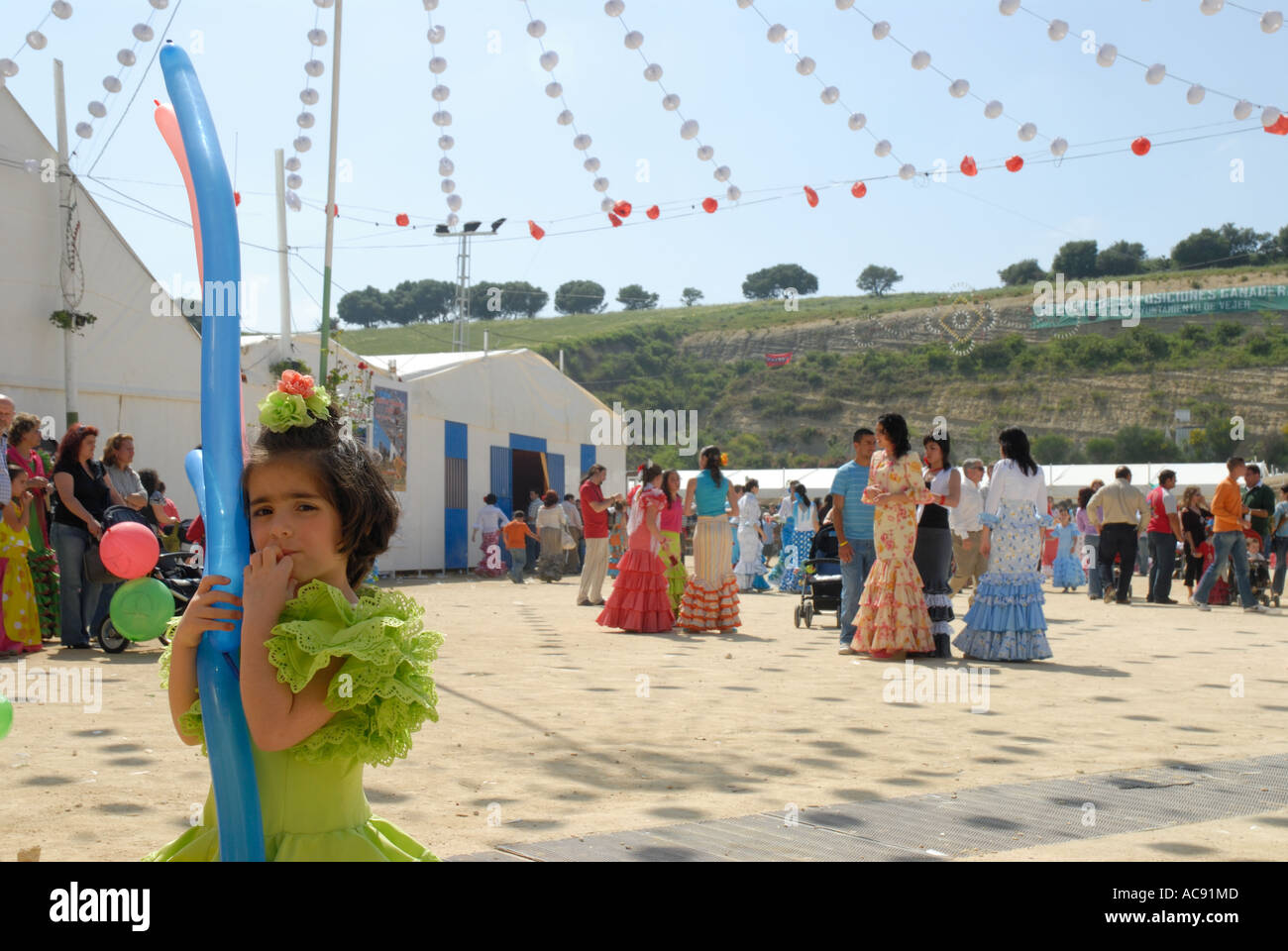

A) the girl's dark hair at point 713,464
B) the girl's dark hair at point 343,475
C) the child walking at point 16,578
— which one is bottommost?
the child walking at point 16,578

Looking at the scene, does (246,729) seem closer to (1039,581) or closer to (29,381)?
(1039,581)

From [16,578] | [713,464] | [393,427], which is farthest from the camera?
[393,427]

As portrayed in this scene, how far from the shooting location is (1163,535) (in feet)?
50.5

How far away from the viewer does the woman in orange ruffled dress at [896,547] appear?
870 centimetres

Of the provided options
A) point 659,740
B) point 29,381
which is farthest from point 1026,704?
point 29,381

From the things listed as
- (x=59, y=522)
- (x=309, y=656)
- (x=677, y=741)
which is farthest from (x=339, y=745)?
(x=59, y=522)

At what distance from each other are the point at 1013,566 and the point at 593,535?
20.7ft

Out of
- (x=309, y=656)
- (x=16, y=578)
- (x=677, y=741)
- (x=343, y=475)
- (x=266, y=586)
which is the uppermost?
(x=343, y=475)

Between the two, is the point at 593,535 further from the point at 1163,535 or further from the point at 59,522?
the point at 1163,535

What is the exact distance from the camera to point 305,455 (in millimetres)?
1998

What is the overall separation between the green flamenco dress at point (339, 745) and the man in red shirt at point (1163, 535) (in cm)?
1479

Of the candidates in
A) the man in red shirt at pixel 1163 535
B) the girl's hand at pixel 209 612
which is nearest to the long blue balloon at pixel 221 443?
the girl's hand at pixel 209 612

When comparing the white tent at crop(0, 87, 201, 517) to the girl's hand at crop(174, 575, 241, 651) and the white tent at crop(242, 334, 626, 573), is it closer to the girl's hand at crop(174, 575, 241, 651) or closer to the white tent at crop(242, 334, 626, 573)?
the white tent at crop(242, 334, 626, 573)

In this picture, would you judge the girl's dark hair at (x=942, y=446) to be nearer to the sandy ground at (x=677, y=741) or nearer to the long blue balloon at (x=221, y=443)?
the sandy ground at (x=677, y=741)
